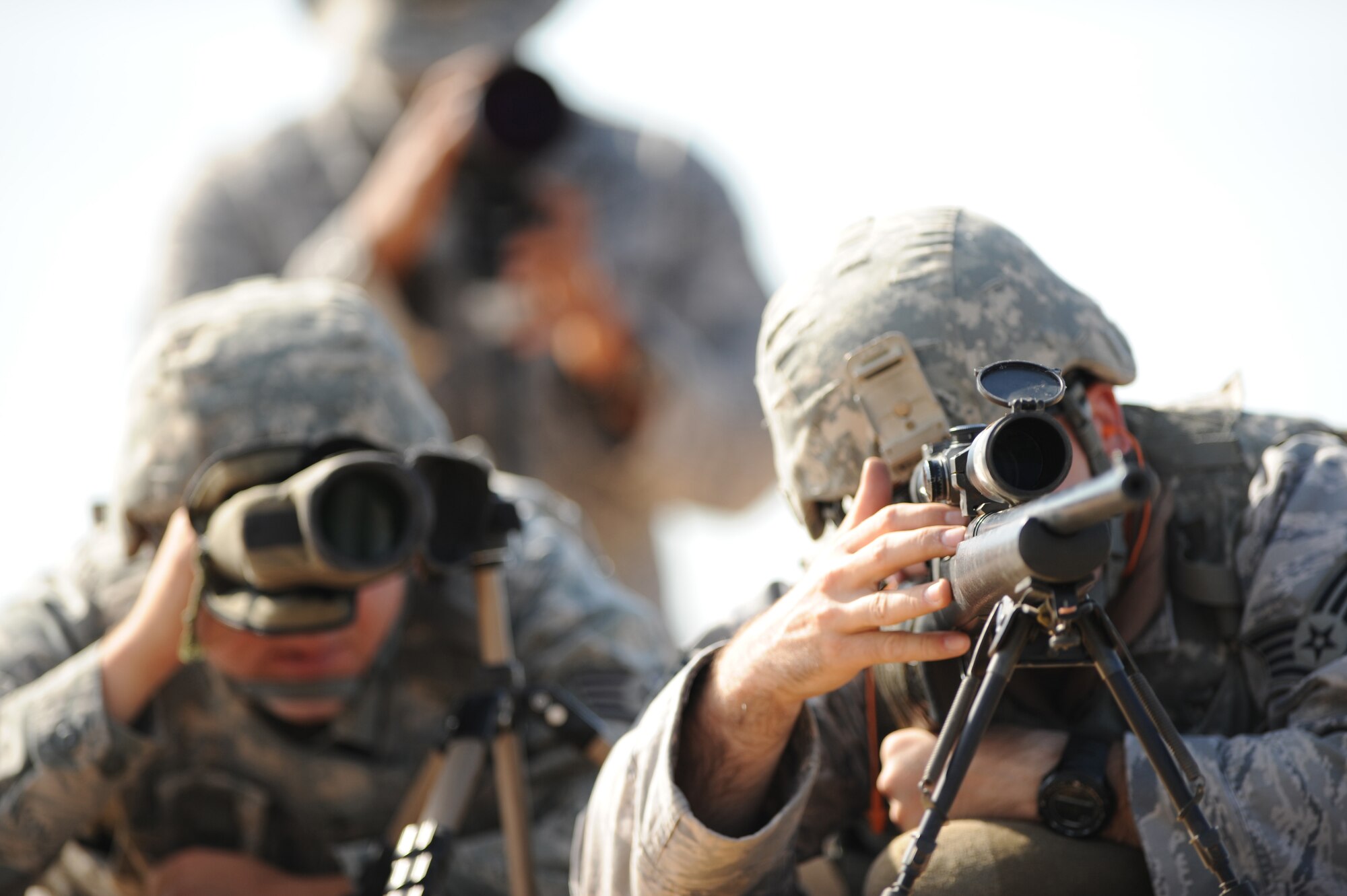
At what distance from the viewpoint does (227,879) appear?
3.68 m

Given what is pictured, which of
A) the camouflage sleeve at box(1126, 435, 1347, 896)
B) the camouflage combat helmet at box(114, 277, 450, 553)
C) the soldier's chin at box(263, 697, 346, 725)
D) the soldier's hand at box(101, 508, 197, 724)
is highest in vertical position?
the camouflage combat helmet at box(114, 277, 450, 553)

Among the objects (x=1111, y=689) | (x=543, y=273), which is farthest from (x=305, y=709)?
(x=543, y=273)

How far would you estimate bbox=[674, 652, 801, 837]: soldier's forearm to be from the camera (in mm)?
2529

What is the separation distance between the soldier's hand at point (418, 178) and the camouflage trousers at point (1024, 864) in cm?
350

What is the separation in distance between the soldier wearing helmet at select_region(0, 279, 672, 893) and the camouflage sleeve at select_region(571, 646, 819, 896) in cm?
71

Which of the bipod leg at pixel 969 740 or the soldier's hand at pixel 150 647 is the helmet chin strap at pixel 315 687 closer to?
the soldier's hand at pixel 150 647

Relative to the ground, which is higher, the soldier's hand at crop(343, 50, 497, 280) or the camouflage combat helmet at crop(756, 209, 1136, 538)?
the camouflage combat helmet at crop(756, 209, 1136, 538)

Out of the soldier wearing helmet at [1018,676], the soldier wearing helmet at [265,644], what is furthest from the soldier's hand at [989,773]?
the soldier wearing helmet at [265,644]

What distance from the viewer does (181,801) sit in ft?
12.6

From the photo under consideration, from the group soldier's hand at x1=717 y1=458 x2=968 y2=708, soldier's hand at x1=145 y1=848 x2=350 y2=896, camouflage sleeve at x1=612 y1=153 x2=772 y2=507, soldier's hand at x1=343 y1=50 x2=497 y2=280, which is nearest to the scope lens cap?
soldier's hand at x1=717 y1=458 x2=968 y2=708

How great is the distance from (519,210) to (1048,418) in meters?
4.21

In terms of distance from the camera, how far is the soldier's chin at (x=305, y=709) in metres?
3.65

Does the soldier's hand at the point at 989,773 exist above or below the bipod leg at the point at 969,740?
below

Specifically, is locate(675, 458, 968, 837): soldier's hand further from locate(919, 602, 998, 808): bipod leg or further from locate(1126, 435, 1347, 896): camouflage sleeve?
locate(1126, 435, 1347, 896): camouflage sleeve
